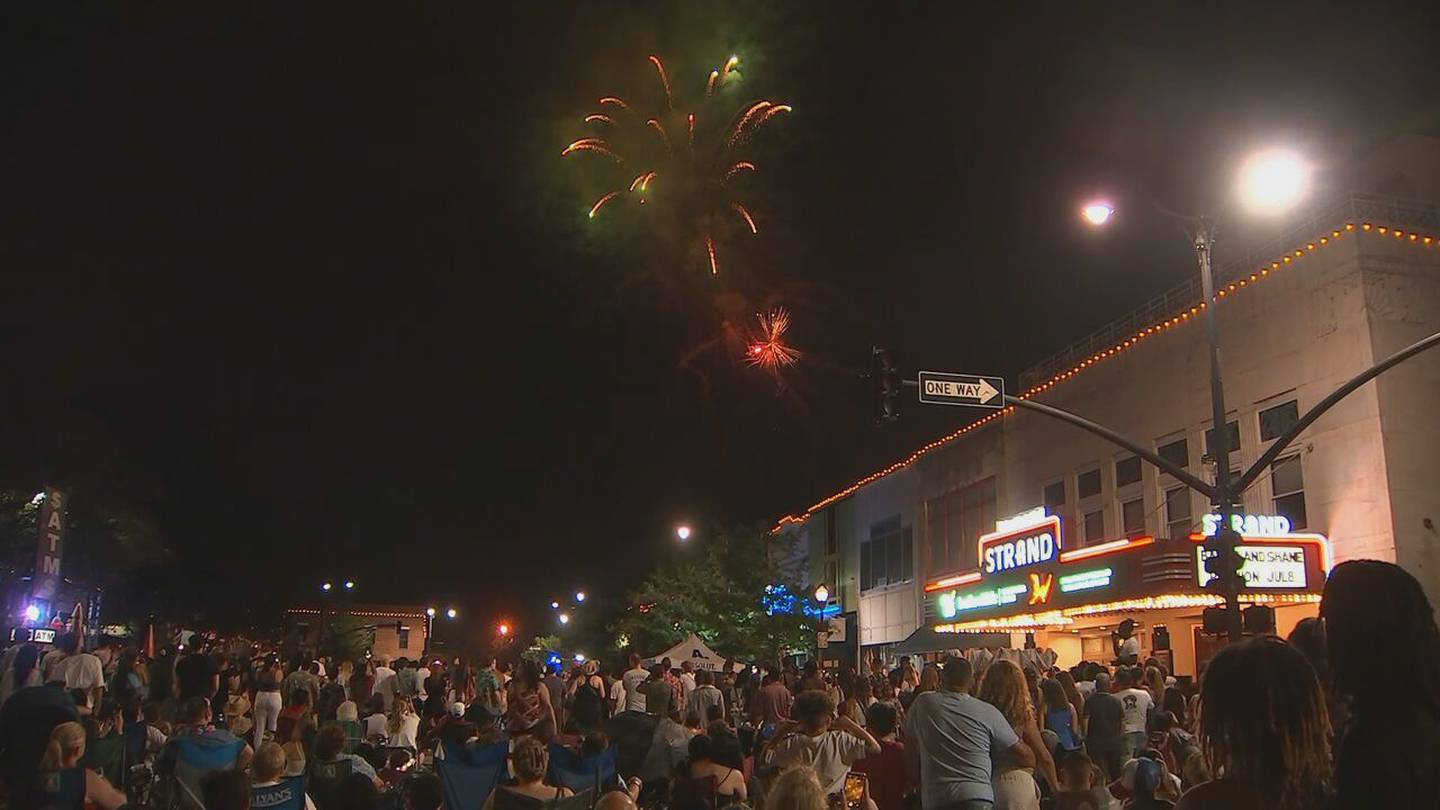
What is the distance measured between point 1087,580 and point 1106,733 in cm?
1742

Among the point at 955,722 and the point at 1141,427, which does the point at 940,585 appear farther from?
the point at 955,722

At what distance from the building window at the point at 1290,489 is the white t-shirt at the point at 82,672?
920 inches

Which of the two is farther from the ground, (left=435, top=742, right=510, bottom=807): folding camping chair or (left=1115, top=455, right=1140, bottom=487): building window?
(left=1115, top=455, right=1140, bottom=487): building window

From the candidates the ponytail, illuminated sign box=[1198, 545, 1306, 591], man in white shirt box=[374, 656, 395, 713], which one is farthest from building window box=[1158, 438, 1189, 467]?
the ponytail

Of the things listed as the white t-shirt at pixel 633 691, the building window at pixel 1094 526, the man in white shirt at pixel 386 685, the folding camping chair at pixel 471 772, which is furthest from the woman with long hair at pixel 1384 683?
the building window at pixel 1094 526

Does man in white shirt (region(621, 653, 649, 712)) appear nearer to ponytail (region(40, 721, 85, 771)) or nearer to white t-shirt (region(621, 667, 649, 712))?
white t-shirt (region(621, 667, 649, 712))

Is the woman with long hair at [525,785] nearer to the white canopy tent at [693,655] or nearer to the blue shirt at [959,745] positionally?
the blue shirt at [959,745]

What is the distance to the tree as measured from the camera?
47.8m

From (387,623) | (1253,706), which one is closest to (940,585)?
(1253,706)

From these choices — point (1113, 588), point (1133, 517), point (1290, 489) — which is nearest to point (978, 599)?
point (1133, 517)

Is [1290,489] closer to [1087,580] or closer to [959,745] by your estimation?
[1087,580]

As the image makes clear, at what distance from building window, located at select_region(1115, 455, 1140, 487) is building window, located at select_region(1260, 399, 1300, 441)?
17.2 ft

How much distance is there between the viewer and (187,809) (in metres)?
8.81

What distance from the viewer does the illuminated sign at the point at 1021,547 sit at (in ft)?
98.5
